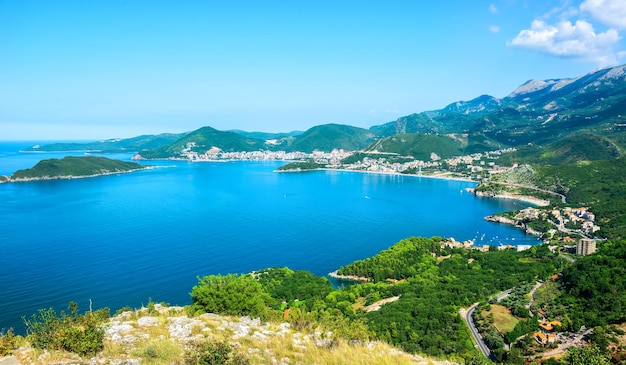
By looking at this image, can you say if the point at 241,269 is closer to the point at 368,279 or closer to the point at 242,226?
the point at 368,279

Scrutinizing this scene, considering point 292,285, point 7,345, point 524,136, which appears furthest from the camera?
point 524,136

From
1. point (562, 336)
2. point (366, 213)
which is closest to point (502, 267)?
point (562, 336)

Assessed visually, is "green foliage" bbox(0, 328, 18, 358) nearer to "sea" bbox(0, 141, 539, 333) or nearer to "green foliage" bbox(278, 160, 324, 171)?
"sea" bbox(0, 141, 539, 333)

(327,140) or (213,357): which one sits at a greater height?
(327,140)

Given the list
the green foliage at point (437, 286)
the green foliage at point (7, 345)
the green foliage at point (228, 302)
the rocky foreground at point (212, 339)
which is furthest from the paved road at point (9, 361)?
the green foliage at point (437, 286)

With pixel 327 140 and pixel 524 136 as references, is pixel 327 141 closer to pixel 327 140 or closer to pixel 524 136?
pixel 327 140

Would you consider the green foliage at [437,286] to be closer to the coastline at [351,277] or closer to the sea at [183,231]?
the coastline at [351,277]

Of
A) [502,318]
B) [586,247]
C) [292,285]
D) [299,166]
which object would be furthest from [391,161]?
[502,318]
